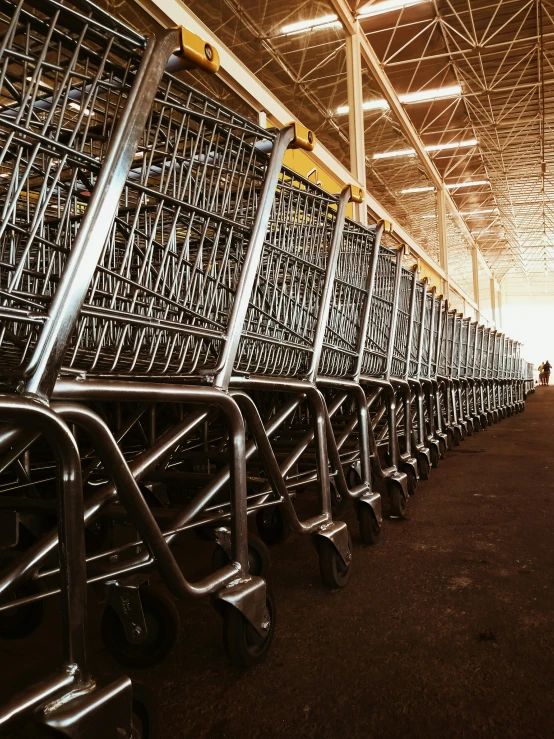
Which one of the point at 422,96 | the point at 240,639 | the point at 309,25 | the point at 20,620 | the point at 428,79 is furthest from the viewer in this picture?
the point at 422,96

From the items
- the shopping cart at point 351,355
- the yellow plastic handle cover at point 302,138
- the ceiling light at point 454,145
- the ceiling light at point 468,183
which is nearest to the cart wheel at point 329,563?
the shopping cart at point 351,355

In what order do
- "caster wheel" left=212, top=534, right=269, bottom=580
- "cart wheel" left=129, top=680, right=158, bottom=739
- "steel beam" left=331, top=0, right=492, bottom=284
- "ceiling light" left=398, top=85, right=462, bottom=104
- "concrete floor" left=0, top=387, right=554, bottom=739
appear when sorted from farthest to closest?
"ceiling light" left=398, top=85, right=462, bottom=104 → "steel beam" left=331, top=0, right=492, bottom=284 → "caster wheel" left=212, top=534, right=269, bottom=580 → "concrete floor" left=0, top=387, right=554, bottom=739 → "cart wheel" left=129, top=680, right=158, bottom=739

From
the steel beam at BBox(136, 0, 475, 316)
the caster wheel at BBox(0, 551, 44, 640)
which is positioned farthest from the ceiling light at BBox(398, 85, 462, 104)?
the caster wheel at BBox(0, 551, 44, 640)

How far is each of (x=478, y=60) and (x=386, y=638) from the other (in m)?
13.0

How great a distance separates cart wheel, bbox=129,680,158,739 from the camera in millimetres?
912

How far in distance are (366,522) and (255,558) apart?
2.09ft

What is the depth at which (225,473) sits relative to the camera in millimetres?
1400

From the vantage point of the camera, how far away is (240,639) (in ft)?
3.89

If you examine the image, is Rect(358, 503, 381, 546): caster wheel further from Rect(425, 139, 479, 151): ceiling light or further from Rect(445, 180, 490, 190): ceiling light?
Rect(445, 180, 490, 190): ceiling light

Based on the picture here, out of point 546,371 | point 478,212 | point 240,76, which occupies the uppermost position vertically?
point 478,212

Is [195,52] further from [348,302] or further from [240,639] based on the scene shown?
[348,302]

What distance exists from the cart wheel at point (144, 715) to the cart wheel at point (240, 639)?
0.28m

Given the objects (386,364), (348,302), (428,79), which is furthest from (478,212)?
(348,302)

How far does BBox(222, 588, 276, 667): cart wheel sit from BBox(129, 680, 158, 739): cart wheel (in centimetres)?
28
